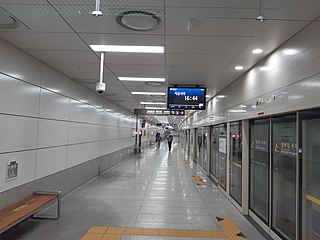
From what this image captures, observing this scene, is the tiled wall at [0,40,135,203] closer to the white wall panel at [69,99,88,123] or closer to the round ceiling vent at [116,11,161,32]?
the white wall panel at [69,99,88,123]

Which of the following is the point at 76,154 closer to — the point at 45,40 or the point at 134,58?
the point at 134,58

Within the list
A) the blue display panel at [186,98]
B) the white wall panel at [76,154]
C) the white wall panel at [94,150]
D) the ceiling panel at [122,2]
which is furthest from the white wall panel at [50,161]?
the ceiling panel at [122,2]

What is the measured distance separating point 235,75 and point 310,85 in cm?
275

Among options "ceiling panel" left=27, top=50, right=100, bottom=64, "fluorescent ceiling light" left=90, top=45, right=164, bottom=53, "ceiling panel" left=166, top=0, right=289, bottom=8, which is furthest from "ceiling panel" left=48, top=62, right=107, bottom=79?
"ceiling panel" left=166, top=0, right=289, bottom=8

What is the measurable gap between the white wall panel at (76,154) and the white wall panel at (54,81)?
1.44 metres

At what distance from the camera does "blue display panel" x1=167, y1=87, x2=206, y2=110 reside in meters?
6.30

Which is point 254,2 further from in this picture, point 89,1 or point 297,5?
point 89,1

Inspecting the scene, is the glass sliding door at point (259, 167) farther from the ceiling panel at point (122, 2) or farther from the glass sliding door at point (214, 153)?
the glass sliding door at point (214, 153)

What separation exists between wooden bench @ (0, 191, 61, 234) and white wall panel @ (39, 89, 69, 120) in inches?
61.1

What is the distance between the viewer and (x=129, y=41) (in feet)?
11.5

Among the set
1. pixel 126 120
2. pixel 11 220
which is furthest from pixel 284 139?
pixel 126 120

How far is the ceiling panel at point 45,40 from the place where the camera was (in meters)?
3.39

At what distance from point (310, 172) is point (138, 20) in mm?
2743

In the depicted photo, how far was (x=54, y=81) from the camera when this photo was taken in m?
5.30
